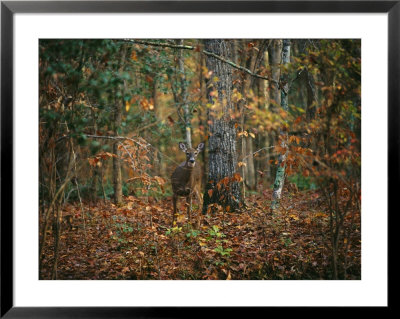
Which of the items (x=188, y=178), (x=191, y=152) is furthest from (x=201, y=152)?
(x=188, y=178)

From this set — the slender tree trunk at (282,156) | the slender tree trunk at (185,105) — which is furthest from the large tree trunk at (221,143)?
the slender tree trunk at (282,156)

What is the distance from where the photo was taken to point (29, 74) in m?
4.00

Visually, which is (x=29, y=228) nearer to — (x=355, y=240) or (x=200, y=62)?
(x=200, y=62)

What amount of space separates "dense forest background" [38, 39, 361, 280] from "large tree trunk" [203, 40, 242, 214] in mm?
20

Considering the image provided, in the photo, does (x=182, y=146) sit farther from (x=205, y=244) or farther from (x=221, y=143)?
(x=205, y=244)

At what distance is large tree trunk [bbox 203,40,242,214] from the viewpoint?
532cm

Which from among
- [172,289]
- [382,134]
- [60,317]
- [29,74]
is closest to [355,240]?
[382,134]

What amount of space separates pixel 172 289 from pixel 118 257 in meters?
1.14

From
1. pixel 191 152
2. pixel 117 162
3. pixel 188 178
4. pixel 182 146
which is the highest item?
pixel 182 146

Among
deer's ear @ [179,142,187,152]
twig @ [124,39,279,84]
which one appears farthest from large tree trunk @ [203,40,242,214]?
deer's ear @ [179,142,187,152]

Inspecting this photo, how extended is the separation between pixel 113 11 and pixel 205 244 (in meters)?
3.36

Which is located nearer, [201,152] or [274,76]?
[274,76]

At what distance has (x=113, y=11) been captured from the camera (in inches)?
153

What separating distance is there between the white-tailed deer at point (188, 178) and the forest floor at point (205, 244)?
2.18 ft
